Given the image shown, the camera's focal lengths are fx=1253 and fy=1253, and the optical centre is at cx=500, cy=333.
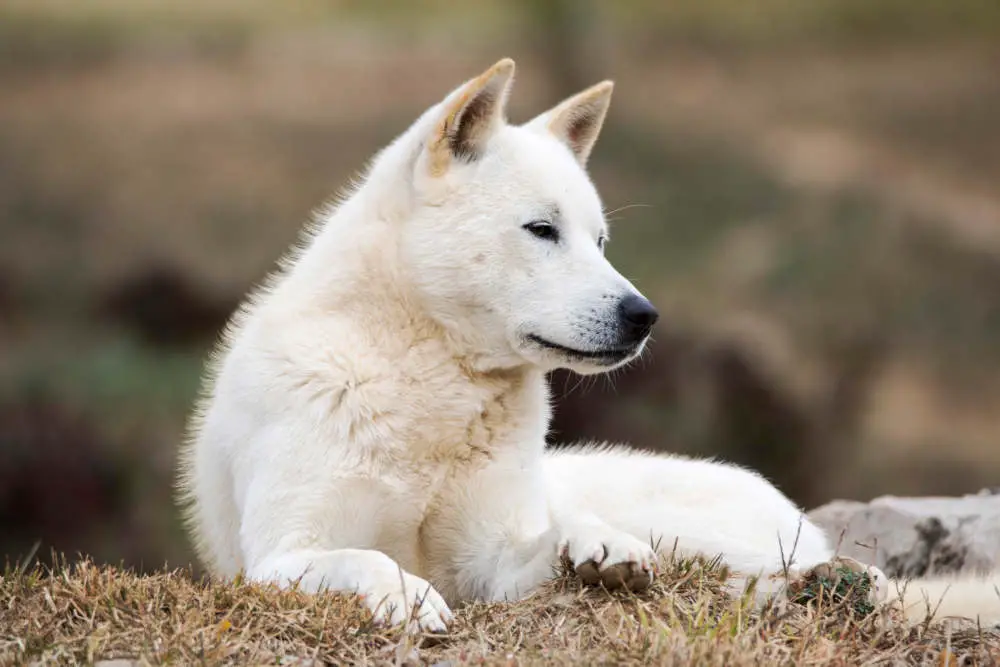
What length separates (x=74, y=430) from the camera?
1440 cm

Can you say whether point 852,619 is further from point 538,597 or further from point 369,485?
point 369,485

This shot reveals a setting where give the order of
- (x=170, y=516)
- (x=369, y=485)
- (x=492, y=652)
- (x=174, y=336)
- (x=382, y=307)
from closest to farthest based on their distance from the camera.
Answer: (x=492, y=652), (x=369, y=485), (x=382, y=307), (x=170, y=516), (x=174, y=336)

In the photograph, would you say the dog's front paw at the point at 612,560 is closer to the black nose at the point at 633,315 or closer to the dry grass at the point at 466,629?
the dry grass at the point at 466,629

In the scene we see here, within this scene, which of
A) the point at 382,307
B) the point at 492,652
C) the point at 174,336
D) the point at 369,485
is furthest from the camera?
the point at 174,336

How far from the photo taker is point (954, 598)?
4707 millimetres

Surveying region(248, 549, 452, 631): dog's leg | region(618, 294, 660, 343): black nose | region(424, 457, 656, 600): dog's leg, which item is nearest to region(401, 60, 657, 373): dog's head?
region(618, 294, 660, 343): black nose

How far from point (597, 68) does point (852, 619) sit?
43.0 feet

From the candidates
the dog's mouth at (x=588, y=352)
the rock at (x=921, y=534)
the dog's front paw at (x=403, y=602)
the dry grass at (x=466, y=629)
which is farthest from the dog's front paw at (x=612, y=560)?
the rock at (x=921, y=534)

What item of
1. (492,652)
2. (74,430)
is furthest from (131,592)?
(74,430)

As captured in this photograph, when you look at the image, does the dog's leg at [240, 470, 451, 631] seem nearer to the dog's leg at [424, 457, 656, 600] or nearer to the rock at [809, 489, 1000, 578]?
the dog's leg at [424, 457, 656, 600]

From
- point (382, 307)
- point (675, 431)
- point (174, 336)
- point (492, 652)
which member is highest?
point (382, 307)

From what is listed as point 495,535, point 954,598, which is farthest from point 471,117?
point 954,598

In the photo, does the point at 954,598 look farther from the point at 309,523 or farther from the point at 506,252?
the point at 309,523

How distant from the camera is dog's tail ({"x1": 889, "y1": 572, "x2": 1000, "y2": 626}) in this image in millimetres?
→ 4465
